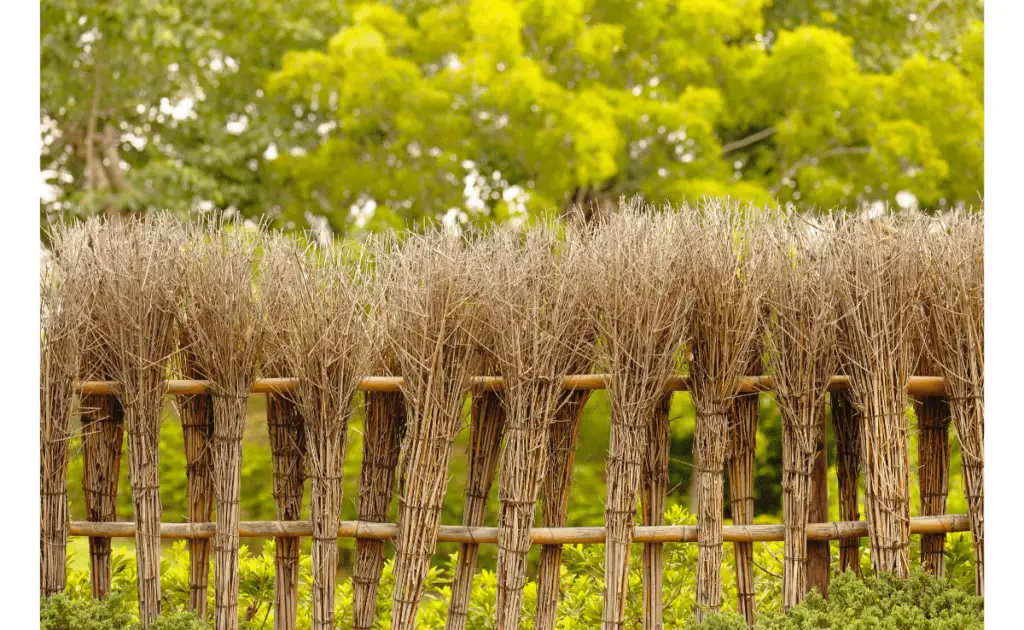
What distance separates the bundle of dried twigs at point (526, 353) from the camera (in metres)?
3.27

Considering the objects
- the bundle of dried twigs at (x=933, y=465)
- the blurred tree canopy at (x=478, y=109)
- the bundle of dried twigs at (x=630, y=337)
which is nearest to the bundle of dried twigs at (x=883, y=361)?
the bundle of dried twigs at (x=933, y=465)

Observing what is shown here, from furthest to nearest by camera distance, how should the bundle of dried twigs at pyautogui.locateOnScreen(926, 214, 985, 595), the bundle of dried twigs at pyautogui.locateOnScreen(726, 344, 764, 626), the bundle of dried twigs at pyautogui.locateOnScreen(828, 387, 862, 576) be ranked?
1. the bundle of dried twigs at pyautogui.locateOnScreen(828, 387, 862, 576)
2. the bundle of dried twigs at pyautogui.locateOnScreen(726, 344, 764, 626)
3. the bundle of dried twigs at pyautogui.locateOnScreen(926, 214, 985, 595)

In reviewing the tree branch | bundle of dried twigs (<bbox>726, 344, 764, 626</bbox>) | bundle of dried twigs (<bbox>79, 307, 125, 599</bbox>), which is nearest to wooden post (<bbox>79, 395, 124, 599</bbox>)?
bundle of dried twigs (<bbox>79, 307, 125, 599</bbox>)

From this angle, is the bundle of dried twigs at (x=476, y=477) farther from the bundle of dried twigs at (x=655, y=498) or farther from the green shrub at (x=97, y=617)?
the green shrub at (x=97, y=617)

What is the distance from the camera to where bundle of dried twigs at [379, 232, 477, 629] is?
10.8 feet

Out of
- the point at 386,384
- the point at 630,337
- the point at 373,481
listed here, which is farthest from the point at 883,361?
the point at 373,481

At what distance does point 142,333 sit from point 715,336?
1.95 meters

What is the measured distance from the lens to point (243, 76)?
11.4 m

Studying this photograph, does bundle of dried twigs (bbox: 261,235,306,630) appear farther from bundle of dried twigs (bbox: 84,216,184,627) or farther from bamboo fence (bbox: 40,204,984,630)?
bundle of dried twigs (bbox: 84,216,184,627)

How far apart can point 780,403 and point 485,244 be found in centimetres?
118

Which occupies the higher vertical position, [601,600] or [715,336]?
[715,336]

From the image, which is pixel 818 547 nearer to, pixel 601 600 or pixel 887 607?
pixel 887 607


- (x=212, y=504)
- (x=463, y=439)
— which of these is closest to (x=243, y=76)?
(x=463, y=439)

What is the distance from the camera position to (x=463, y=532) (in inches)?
134
